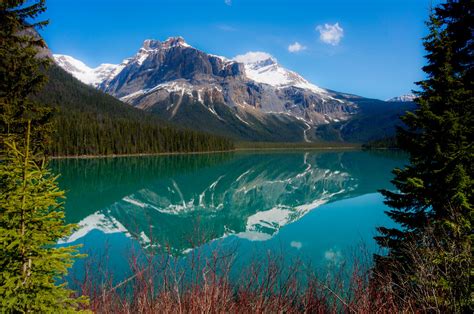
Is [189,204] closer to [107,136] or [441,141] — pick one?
[441,141]

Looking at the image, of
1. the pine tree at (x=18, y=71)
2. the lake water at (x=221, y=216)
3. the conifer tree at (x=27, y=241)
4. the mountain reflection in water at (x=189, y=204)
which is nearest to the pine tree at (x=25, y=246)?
the conifer tree at (x=27, y=241)

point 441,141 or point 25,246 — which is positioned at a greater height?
point 441,141

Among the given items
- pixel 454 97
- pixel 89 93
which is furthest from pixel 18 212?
pixel 89 93

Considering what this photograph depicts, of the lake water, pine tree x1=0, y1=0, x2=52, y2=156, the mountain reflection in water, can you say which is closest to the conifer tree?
the lake water

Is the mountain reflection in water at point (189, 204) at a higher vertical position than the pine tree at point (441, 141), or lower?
lower

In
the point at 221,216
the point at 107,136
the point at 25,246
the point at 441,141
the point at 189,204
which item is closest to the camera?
the point at 25,246

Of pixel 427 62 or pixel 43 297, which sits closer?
pixel 43 297

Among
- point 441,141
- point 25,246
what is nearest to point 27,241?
point 25,246

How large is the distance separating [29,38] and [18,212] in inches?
445

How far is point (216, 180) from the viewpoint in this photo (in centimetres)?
5297

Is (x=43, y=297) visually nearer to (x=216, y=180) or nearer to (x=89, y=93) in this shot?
(x=216, y=180)

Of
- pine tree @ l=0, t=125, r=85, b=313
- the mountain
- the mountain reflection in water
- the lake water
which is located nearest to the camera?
pine tree @ l=0, t=125, r=85, b=313

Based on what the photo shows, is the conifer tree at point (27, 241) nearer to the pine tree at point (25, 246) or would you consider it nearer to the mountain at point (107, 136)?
the pine tree at point (25, 246)

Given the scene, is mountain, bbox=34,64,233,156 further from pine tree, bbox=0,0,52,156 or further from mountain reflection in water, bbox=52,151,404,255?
pine tree, bbox=0,0,52,156
